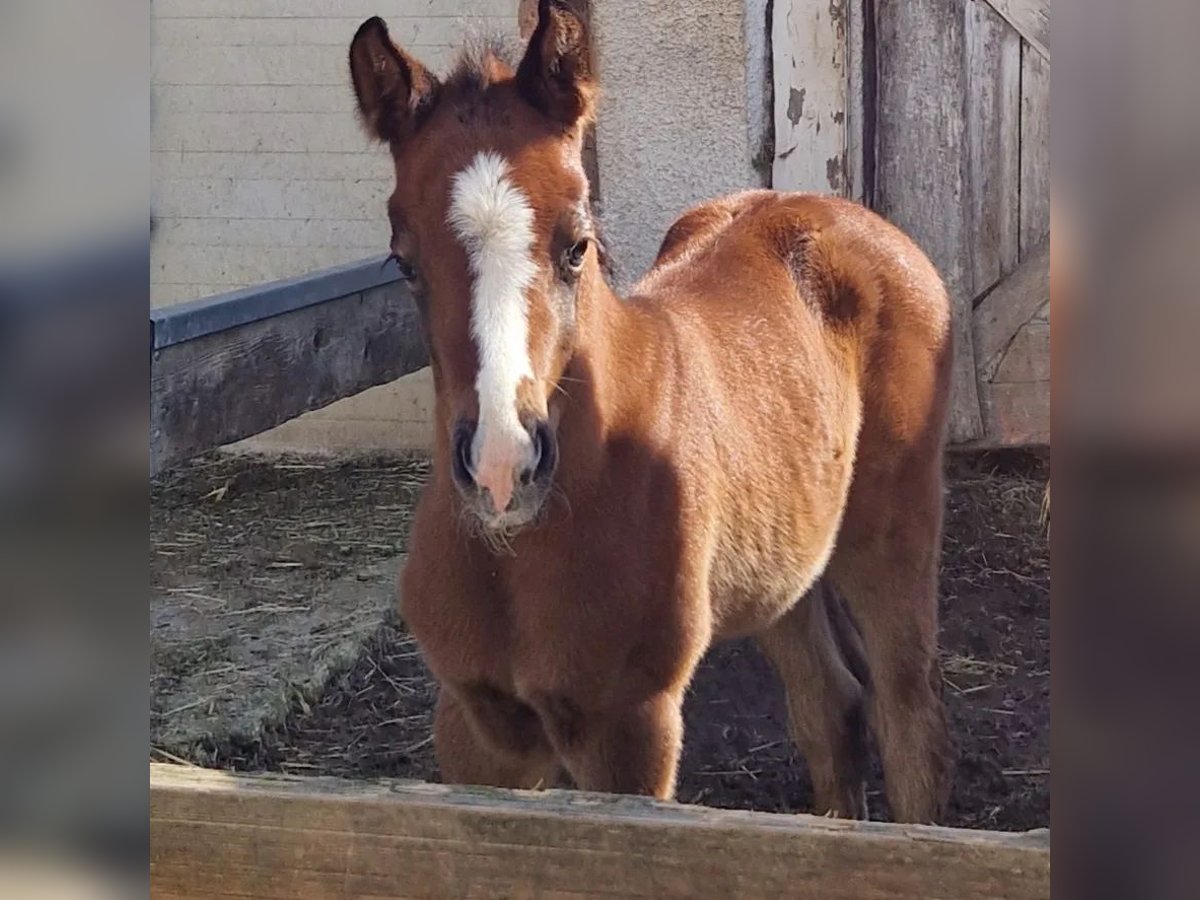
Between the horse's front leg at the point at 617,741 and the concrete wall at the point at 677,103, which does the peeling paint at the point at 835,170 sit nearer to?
the concrete wall at the point at 677,103

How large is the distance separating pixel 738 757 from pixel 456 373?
1.10m

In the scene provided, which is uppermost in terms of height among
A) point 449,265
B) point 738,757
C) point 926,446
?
point 449,265

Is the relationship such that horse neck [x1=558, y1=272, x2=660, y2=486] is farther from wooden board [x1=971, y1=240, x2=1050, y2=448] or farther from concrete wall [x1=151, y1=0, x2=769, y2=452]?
wooden board [x1=971, y1=240, x2=1050, y2=448]

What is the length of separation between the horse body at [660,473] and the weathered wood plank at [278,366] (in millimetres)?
386

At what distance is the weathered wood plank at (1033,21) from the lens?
89.4 inches

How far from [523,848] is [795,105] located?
1.35 m

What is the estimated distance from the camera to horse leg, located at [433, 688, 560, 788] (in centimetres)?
237

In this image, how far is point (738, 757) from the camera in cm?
272

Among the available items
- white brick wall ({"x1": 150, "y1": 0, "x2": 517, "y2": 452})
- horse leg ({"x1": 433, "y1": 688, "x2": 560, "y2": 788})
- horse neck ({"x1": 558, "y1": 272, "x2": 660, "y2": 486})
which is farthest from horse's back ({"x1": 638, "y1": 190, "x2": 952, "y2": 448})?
horse leg ({"x1": 433, "y1": 688, "x2": 560, "y2": 788})

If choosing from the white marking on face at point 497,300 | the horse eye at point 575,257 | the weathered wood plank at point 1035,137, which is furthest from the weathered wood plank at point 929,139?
the white marking on face at point 497,300

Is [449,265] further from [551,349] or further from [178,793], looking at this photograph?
[178,793]

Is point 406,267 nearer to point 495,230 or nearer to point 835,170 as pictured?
point 495,230
